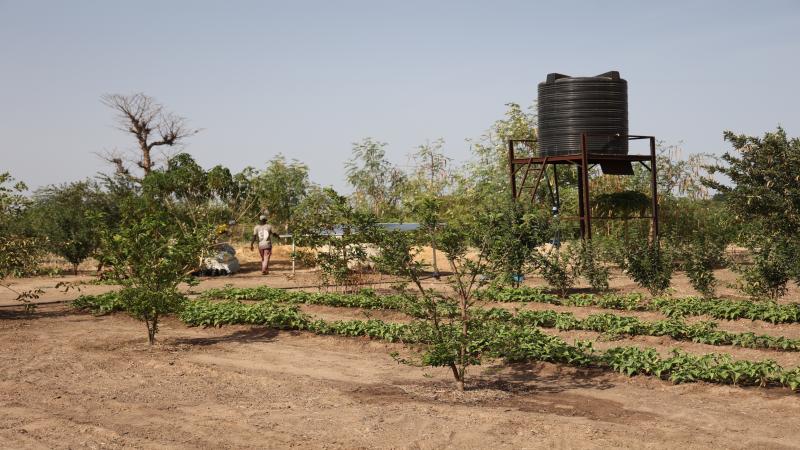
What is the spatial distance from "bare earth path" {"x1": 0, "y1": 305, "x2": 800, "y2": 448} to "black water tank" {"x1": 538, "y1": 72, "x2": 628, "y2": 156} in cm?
1080

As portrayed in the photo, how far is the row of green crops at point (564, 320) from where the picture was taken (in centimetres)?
1141

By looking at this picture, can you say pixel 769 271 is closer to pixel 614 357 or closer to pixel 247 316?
pixel 614 357

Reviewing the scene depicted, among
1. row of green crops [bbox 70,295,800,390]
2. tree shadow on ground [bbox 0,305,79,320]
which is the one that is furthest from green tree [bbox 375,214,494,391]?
tree shadow on ground [bbox 0,305,79,320]

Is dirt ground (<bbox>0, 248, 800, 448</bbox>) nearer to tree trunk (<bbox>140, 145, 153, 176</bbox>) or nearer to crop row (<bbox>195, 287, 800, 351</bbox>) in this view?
crop row (<bbox>195, 287, 800, 351</bbox>)

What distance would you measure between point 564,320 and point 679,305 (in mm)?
2524

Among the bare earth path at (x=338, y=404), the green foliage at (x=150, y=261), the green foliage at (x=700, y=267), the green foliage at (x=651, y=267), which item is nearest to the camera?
the bare earth path at (x=338, y=404)

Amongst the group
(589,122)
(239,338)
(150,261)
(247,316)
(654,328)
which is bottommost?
(239,338)

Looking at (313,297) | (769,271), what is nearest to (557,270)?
(769,271)

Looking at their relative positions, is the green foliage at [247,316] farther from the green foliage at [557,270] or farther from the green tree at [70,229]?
the green tree at [70,229]

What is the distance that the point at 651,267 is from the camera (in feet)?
54.9

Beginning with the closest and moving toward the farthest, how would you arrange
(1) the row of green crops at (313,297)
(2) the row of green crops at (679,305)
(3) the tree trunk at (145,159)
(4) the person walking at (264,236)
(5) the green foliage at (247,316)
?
1. (2) the row of green crops at (679,305)
2. (5) the green foliage at (247,316)
3. (1) the row of green crops at (313,297)
4. (4) the person walking at (264,236)
5. (3) the tree trunk at (145,159)

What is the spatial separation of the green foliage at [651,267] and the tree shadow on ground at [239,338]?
7474mm

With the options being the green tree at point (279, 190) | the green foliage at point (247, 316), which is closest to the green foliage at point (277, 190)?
the green tree at point (279, 190)

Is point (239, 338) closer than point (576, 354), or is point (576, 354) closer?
point (576, 354)
